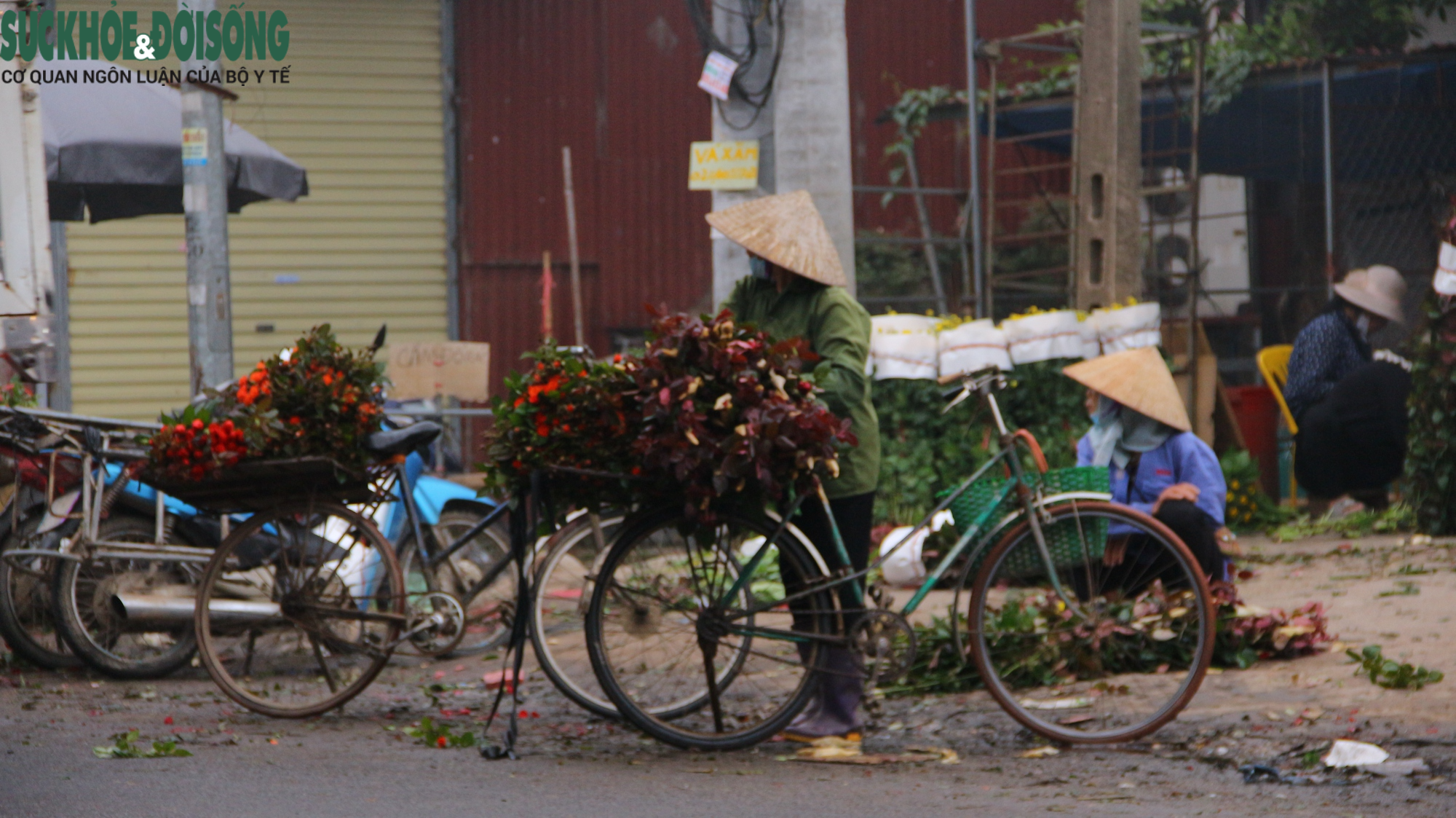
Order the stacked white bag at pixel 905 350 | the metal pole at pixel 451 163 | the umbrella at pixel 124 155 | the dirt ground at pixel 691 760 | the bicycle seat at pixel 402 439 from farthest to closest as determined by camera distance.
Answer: the metal pole at pixel 451 163
the stacked white bag at pixel 905 350
the umbrella at pixel 124 155
the bicycle seat at pixel 402 439
the dirt ground at pixel 691 760

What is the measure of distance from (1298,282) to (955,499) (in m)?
9.50

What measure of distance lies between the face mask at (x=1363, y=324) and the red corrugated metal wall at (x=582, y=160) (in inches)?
242

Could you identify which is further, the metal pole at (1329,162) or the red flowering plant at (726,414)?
the metal pole at (1329,162)

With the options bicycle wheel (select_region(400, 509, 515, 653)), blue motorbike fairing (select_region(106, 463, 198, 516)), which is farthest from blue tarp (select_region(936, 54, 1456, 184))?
blue motorbike fairing (select_region(106, 463, 198, 516))

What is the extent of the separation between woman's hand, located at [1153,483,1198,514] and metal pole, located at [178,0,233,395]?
15.4 feet

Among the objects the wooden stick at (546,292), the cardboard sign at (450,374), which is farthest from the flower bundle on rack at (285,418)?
the wooden stick at (546,292)

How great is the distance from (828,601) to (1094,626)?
1017 mm

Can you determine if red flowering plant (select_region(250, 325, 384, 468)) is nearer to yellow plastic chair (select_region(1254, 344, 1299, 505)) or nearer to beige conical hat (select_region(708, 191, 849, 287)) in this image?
beige conical hat (select_region(708, 191, 849, 287))

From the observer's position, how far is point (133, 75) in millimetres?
10211

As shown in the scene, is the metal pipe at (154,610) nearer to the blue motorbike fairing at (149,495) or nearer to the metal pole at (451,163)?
the blue motorbike fairing at (149,495)

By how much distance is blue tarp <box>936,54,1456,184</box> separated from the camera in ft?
37.1

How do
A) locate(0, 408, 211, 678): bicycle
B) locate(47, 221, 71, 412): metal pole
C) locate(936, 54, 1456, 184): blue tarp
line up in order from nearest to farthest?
locate(0, 408, 211, 678): bicycle → locate(936, 54, 1456, 184): blue tarp → locate(47, 221, 71, 412): metal pole

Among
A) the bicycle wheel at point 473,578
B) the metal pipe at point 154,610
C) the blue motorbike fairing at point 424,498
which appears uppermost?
the blue motorbike fairing at point 424,498

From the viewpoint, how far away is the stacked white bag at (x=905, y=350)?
8672 millimetres
